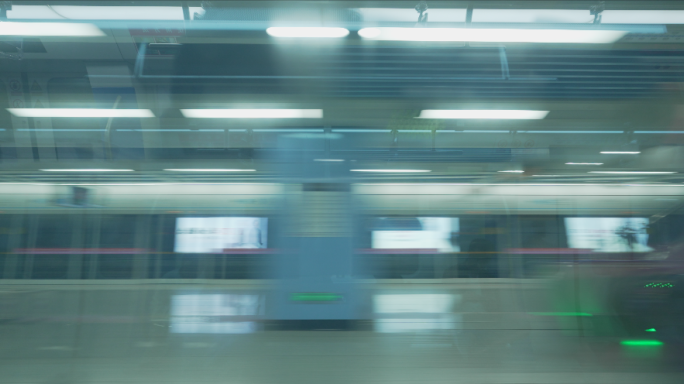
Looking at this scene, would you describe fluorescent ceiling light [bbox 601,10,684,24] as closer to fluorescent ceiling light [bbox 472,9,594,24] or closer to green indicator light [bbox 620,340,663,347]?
fluorescent ceiling light [bbox 472,9,594,24]

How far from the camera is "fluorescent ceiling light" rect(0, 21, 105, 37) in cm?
306

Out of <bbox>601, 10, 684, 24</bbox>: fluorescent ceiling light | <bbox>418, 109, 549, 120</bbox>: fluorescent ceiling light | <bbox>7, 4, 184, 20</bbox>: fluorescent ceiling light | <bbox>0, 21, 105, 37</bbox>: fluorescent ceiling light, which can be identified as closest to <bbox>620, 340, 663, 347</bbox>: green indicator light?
<bbox>418, 109, 549, 120</bbox>: fluorescent ceiling light

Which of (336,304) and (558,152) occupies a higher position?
(558,152)

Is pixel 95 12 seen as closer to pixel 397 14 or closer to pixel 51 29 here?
pixel 51 29

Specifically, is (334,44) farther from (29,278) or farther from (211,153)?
(29,278)

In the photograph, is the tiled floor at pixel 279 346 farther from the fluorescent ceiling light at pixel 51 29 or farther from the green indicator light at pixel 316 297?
the fluorescent ceiling light at pixel 51 29

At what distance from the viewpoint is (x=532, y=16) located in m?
3.12

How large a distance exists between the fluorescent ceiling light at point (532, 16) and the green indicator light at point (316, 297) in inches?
90.5

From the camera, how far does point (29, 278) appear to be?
3.12 meters

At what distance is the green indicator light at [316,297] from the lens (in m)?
2.95

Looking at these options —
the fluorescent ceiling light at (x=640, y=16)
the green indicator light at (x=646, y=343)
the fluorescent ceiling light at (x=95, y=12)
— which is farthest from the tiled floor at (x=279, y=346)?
the fluorescent ceiling light at (x=640, y=16)

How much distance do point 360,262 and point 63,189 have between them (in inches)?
90.5

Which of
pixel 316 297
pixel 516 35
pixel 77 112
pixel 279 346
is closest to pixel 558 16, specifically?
pixel 516 35

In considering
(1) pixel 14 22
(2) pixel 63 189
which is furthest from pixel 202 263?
(1) pixel 14 22
